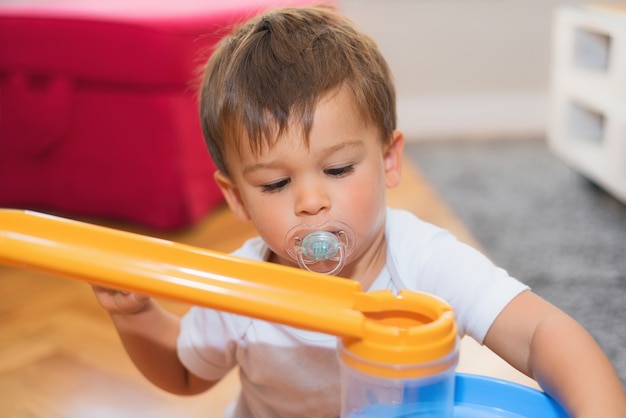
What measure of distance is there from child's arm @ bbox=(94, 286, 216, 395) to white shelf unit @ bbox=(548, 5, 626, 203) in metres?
1.07

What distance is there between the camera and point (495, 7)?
8.26 ft

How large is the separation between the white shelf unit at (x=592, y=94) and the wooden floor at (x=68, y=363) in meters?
0.35

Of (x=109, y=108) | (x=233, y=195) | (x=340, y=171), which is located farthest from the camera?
(x=109, y=108)

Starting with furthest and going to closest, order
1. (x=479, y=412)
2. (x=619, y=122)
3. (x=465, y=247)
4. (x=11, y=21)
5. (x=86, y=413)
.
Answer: (x=11, y=21)
(x=619, y=122)
(x=86, y=413)
(x=465, y=247)
(x=479, y=412)

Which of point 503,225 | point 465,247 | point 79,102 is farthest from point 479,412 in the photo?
point 79,102

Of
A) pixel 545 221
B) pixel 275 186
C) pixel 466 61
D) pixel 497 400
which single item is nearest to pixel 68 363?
pixel 275 186

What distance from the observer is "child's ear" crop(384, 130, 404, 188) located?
0.77 metres

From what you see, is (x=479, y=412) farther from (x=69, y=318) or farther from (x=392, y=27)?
(x=392, y=27)

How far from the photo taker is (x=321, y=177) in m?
0.67

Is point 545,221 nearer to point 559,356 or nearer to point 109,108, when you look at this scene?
point 109,108

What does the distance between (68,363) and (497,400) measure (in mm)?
792

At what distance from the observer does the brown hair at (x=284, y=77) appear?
68 centimetres

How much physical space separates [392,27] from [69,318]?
5.41 feet

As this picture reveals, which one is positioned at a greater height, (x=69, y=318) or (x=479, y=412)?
(x=479, y=412)
